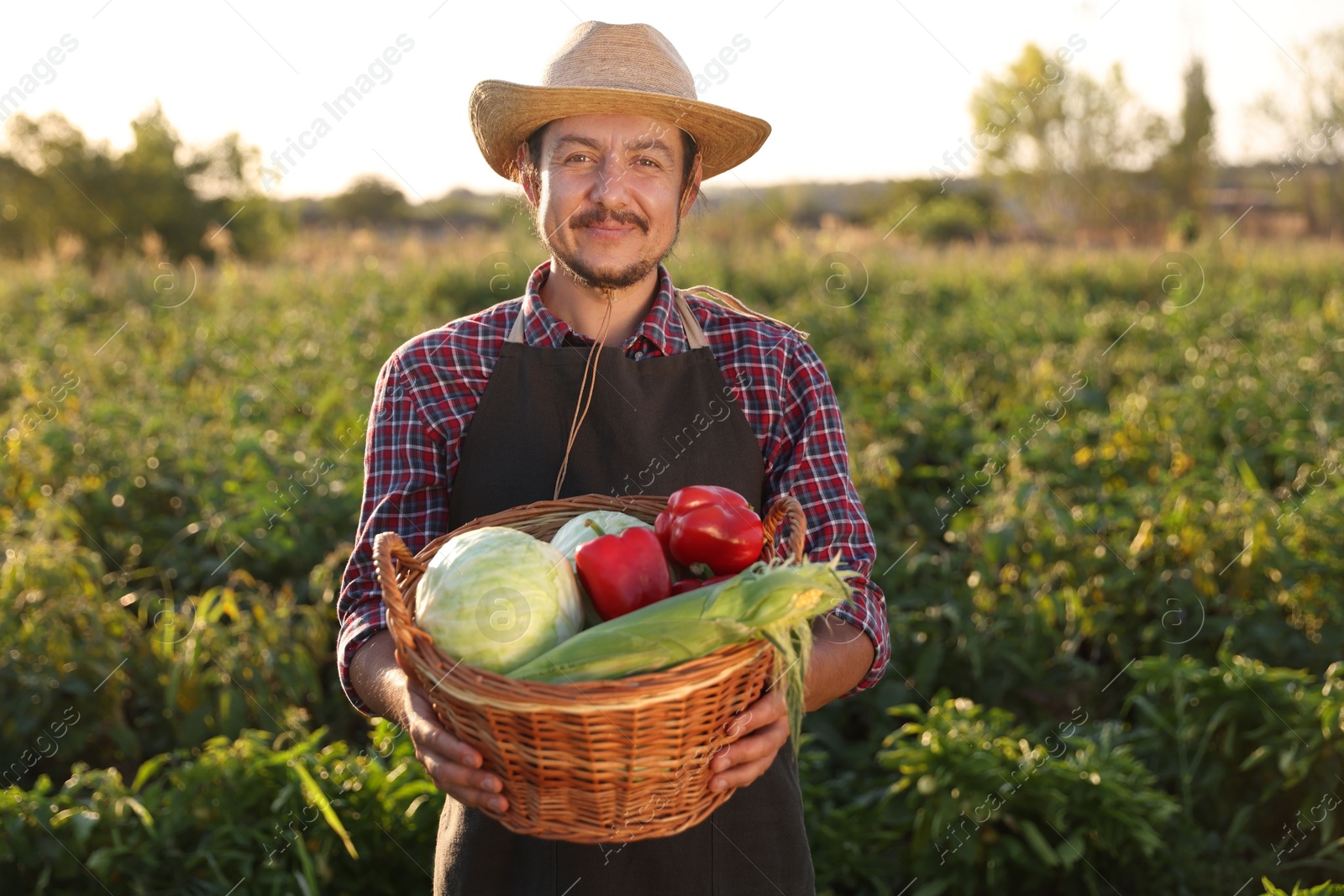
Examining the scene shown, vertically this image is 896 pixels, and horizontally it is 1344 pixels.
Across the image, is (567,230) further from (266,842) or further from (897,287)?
(897,287)

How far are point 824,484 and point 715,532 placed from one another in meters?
0.45

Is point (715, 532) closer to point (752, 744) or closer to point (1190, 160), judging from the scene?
point (752, 744)

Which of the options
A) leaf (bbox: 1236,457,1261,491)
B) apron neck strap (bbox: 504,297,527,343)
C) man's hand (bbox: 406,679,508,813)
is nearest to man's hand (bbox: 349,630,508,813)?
man's hand (bbox: 406,679,508,813)

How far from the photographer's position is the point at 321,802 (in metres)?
2.44

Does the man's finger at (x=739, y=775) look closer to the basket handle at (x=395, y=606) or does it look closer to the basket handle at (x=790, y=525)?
the basket handle at (x=790, y=525)

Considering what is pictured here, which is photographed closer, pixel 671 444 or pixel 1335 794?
pixel 671 444

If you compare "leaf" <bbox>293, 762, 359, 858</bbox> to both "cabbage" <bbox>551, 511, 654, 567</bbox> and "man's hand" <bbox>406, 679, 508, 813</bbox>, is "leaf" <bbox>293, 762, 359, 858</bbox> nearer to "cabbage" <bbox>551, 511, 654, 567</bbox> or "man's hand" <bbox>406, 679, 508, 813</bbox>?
"man's hand" <bbox>406, 679, 508, 813</bbox>

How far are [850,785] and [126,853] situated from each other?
1992 millimetres

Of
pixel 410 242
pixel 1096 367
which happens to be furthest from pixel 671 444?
pixel 410 242

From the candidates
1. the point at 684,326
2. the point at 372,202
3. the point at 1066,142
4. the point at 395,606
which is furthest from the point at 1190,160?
the point at 395,606

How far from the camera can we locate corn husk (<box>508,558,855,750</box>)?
131cm

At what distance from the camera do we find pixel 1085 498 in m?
4.61

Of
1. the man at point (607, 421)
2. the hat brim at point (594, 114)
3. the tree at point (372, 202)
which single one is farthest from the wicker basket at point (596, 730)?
the tree at point (372, 202)

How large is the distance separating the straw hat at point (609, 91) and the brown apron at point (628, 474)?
Result: 1.44 feet
